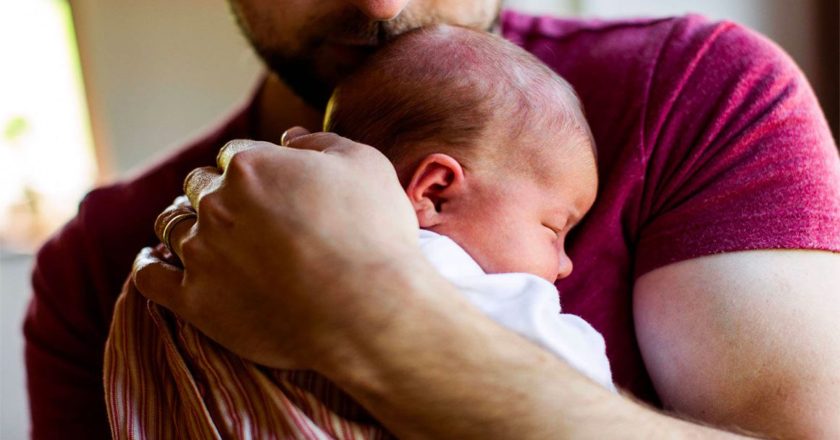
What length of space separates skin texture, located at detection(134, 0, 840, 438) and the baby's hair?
0.28 feet

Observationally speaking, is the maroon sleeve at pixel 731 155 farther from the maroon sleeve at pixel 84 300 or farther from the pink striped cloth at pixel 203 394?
the maroon sleeve at pixel 84 300

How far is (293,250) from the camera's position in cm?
72

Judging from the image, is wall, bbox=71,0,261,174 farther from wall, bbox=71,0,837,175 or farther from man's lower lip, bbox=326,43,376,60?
man's lower lip, bbox=326,43,376,60

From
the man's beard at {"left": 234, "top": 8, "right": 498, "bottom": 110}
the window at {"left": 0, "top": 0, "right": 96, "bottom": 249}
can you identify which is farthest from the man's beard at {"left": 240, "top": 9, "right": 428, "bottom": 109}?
the window at {"left": 0, "top": 0, "right": 96, "bottom": 249}

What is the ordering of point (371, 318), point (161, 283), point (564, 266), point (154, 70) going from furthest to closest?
point (154, 70) < point (564, 266) < point (161, 283) < point (371, 318)

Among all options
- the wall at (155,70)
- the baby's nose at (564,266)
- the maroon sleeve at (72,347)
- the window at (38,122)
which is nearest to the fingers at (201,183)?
the baby's nose at (564,266)

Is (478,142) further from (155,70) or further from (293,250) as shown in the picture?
(155,70)

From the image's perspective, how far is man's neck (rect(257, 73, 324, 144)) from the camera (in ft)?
4.40

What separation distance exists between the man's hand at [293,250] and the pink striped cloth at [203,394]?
1.2 inches

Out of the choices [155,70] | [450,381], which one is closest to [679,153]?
[450,381]

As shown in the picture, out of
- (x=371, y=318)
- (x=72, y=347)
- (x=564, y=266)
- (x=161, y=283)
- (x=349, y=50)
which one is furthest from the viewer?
(x=72, y=347)

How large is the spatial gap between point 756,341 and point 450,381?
35 cm

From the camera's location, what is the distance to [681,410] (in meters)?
0.90

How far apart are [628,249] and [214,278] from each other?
53cm
